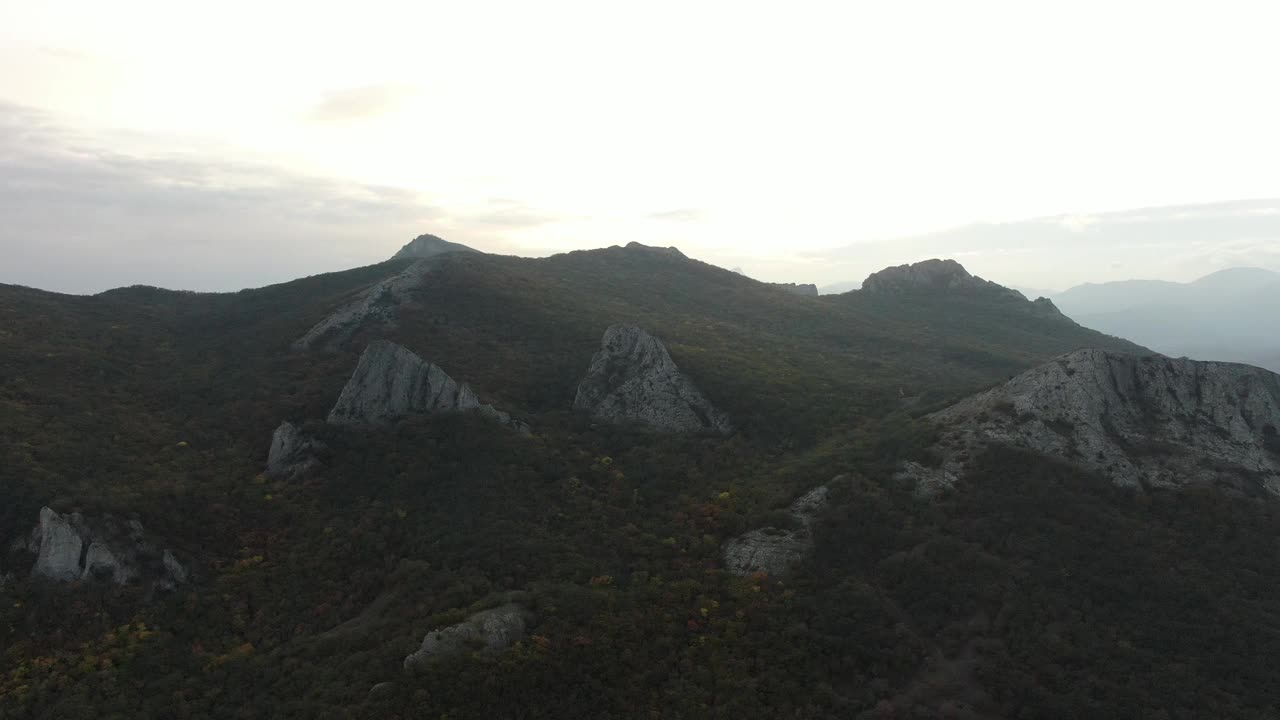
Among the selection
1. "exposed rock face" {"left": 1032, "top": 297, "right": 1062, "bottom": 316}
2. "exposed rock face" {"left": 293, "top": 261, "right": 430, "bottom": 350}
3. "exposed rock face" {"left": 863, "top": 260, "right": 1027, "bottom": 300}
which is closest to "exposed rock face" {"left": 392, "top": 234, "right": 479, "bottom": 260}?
"exposed rock face" {"left": 293, "top": 261, "right": 430, "bottom": 350}

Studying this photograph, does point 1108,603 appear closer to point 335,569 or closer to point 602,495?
point 602,495

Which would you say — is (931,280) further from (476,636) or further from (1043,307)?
(476,636)

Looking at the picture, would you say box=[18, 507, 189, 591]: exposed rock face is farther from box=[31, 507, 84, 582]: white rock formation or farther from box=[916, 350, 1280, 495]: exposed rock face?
box=[916, 350, 1280, 495]: exposed rock face

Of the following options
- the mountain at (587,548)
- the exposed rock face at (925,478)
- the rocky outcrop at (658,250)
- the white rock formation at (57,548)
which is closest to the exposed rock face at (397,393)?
the mountain at (587,548)

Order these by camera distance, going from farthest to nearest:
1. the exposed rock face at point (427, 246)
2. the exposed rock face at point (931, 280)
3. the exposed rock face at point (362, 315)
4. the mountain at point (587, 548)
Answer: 1. the exposed rock face at point (427, 246)
2. the exposed rock face at point (931, 280)
3. the exposed rock face at point (362, 315)
4. the mountain at point (587, 548)

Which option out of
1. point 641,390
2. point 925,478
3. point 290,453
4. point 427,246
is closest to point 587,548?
point 641,390

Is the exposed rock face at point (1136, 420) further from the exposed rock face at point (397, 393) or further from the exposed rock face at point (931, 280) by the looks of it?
the exposed rock face at point (931, 280)
